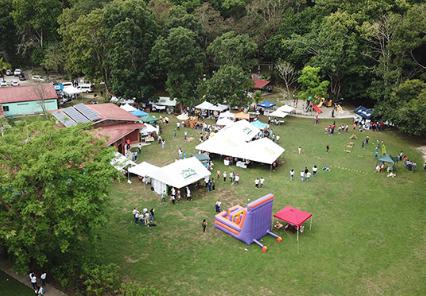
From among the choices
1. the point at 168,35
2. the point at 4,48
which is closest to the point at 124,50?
the point at 168,35

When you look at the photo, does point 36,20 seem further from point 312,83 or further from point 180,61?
point 312,83

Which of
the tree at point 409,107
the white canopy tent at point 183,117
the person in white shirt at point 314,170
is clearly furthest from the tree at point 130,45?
the tree at point 409,107

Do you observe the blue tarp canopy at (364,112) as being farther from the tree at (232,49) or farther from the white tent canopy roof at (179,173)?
the white tent canopy roof at (179,173)

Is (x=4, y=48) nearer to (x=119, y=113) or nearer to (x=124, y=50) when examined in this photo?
(x=124, y=50)

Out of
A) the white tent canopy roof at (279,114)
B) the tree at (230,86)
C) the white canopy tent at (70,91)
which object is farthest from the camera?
the white canopy tent at (70,91)

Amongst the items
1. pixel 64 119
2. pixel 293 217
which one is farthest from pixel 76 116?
pixel 293 217

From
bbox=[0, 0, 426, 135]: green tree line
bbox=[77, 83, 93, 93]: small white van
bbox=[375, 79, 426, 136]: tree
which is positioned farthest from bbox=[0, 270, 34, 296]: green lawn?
bbox=[77, 83, 93, 93]: small white van
